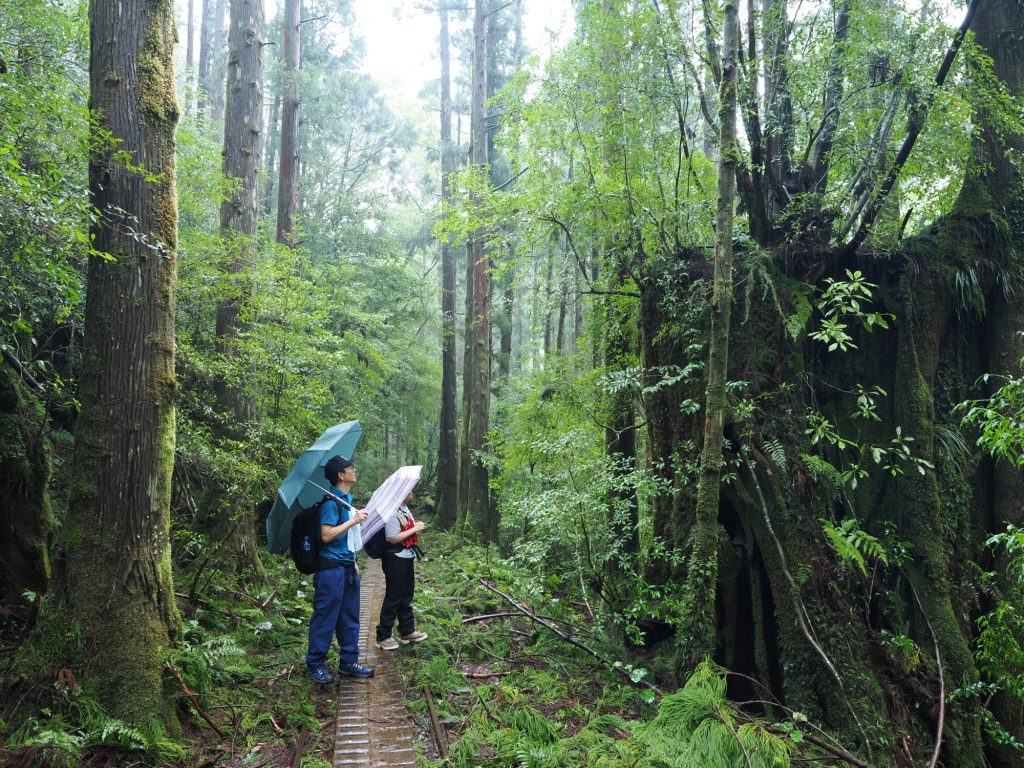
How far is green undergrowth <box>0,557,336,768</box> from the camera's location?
3654mm

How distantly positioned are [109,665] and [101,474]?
4.16 ft

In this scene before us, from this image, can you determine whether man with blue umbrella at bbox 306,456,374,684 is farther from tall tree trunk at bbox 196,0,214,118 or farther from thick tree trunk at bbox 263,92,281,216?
tall tree trunk at bbox 196,0,214,118

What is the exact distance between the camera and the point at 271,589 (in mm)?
8406

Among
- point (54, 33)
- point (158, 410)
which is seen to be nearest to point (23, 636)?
point (158, 410)

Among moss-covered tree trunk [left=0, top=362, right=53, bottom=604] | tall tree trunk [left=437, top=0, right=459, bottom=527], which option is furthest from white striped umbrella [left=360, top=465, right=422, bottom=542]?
tall tree trunk [left=437, top=0, right=459, bottom=527]

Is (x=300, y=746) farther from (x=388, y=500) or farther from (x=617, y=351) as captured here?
(x=617, y=351)

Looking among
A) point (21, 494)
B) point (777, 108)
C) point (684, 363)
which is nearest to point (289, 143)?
point (21, 494)

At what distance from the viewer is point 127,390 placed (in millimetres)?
4398

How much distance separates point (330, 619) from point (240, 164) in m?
8.30

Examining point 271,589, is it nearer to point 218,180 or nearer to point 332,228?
point 218,180

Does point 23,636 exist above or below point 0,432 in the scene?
below

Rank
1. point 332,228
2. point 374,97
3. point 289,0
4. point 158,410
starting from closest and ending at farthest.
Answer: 1. point 158,410
2. point 289,0
3. point 332,228
4. point 374,97

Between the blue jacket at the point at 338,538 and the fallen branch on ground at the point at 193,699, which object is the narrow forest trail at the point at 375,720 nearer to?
the fallen branch on ground at the point at 193,699

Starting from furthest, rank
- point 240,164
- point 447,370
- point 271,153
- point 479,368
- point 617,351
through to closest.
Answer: point 271,153, point 447,370, point 479,368, point 240,164, point 617,351
